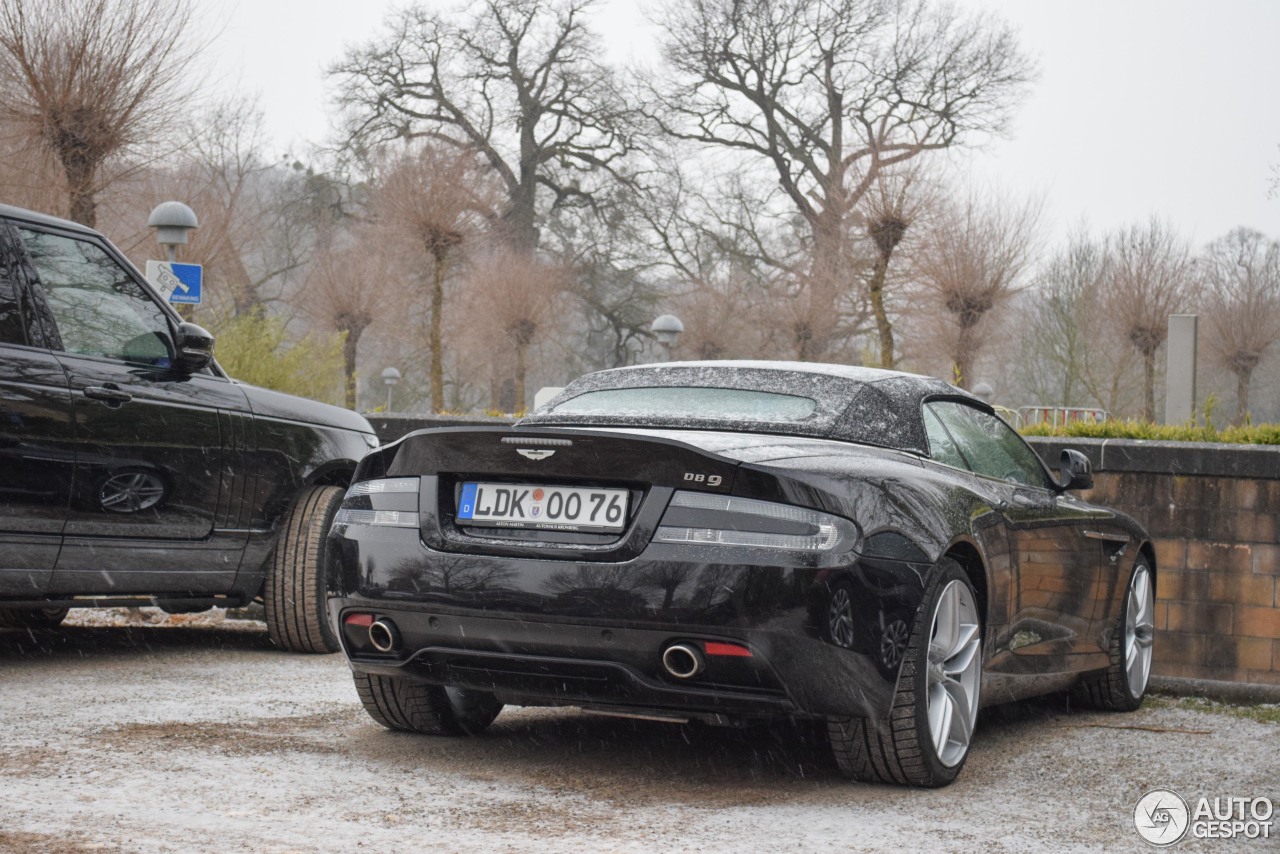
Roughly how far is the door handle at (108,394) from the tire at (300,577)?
1.23 m

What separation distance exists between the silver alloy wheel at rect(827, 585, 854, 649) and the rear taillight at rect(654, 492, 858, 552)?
4.9 inches

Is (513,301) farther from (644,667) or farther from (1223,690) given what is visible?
(644,667)

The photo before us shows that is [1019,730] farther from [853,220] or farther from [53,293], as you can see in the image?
[853,220]

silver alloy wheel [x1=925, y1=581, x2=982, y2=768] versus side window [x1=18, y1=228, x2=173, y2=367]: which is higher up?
side window [x1=18, y1=228, x2=173, y2=367]

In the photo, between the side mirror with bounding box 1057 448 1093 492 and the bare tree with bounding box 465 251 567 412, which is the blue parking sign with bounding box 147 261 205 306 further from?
the bare tree with bounding box 465 251 567 412

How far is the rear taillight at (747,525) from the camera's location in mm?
4250

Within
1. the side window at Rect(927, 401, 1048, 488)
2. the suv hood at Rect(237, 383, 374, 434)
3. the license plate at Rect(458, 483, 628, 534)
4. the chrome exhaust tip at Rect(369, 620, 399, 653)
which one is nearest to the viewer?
the license plate at Rect(458, 483, 628, 534)

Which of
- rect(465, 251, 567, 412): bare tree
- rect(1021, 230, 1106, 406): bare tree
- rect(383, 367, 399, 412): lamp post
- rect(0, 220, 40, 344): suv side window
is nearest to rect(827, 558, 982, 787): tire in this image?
rect(0, 220, 40, 344): suv side window

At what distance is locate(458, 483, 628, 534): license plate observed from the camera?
14.3ft

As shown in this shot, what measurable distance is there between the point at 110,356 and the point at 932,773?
3781 mm

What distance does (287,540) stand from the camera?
7.41 m

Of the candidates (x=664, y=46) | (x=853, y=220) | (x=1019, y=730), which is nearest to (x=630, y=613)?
(x=1019, y=730)

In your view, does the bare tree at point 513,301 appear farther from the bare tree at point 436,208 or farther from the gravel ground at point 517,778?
the gravel ground at point 517,778

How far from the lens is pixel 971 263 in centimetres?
3139
